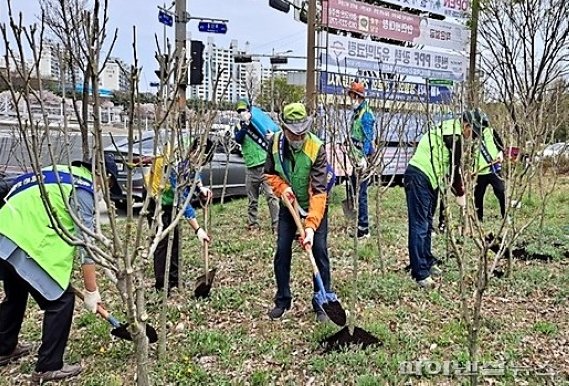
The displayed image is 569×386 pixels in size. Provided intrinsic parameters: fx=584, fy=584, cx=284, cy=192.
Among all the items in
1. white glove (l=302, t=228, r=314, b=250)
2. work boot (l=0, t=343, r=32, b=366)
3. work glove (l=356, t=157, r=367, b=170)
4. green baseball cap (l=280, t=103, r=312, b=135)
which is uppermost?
green baseball cap (l=280, t=103, r=312, b=135)

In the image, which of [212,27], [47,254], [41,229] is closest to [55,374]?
[47,254]

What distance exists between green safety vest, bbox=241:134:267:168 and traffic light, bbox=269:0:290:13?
5126mm

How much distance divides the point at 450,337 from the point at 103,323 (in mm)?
2467

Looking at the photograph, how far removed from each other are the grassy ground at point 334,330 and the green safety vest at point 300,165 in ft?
2.85

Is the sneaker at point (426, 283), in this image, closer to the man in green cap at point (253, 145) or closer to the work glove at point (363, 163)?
the work glove at point (363, 163)

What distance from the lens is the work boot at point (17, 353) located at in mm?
3686

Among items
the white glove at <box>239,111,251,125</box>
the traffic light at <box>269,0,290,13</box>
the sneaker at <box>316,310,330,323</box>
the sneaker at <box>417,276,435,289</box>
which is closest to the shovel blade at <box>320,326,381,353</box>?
the sneaker at <box>316,310,330,323</box>

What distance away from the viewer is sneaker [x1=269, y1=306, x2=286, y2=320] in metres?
4.36

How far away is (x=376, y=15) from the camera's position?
45.6ft

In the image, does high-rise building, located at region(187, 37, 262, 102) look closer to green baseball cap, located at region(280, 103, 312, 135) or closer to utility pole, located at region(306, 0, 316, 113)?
green baseball cap, located at region(280, 103, 312, 135)

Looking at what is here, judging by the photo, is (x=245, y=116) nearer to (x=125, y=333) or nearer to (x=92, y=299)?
(x=125, y=333)

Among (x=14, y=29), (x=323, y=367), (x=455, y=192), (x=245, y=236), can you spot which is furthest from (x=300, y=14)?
(x=14, y=29)

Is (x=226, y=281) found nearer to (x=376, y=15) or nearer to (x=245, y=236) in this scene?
(x=245, y=236)

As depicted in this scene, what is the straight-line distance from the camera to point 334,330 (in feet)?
13.1
